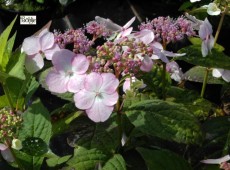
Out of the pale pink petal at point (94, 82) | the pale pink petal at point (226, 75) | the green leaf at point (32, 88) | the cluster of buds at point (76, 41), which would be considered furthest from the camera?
the pale pink petal at point (226, 75)

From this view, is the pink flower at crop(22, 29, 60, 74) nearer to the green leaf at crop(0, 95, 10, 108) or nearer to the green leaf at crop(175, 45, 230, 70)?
the green leaf at crop(0, 95, 10, 108)

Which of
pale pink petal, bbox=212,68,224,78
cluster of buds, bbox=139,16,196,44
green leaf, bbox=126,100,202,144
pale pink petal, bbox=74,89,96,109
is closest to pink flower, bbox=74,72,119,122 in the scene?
pale pink petal, bbox=74,89,96,109

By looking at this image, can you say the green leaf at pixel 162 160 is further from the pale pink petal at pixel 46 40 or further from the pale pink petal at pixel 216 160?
the pale pink petal at pixel 46 40

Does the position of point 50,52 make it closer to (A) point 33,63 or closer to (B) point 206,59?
(A) point 33,63

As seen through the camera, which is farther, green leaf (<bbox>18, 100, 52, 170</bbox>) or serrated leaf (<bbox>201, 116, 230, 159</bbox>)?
serrated leaf (<bbox>201, 116, 230, 159</bbox>)

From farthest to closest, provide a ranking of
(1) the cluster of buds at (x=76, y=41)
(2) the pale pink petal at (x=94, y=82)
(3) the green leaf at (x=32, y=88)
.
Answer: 1. (3) the green leaf at (x=32, y=88)
2. (1) the cluster of buds at (x=76, y=41)
3. (2) the pale pink petal at (x=94, y=82)

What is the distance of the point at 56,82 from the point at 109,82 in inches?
4.3

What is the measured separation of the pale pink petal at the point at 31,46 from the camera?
3.44 ft

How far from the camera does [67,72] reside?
0.99 metres

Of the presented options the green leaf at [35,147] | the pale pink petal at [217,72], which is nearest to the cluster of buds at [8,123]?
the green leaf at [35,147]

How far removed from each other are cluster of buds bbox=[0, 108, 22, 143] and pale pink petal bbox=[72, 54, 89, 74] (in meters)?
0.15

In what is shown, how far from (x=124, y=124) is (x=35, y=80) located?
23 cm

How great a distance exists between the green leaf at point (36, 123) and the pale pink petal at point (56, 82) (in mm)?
102

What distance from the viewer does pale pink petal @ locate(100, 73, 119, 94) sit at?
961mm
